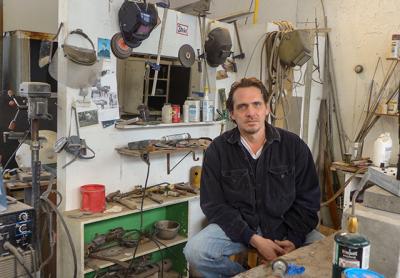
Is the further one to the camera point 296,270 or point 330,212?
point 330,212

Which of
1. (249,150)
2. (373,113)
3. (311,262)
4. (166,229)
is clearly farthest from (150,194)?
(373,113)

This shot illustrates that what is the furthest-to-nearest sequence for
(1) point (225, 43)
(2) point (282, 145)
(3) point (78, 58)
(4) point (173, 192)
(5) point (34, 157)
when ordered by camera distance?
(1) point (225, 43)
(4) point (173, 192)
(3) point (78, 58)
(2) point (282, 145)
(5) point (34, 157)

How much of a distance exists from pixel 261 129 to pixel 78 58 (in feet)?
3.56

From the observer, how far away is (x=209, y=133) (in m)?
3.20

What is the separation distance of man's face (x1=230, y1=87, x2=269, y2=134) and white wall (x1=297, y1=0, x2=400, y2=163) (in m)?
1.95

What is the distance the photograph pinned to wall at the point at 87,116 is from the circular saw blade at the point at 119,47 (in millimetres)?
385

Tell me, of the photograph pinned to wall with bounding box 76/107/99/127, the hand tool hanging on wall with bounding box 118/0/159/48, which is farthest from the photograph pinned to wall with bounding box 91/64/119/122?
the hand tool hanging on wall with bounding box 118/0/159/48

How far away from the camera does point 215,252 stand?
6.29 feet

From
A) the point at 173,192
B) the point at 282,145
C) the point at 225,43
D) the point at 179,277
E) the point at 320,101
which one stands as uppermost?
the point at 225,43

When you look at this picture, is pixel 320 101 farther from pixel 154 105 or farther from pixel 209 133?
pixel 154 105

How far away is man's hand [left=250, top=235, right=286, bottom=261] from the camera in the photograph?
183cm

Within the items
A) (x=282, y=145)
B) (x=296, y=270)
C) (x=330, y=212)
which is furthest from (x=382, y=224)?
(x=330, y=212)

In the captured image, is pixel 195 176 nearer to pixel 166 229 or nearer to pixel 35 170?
pixel 166 229

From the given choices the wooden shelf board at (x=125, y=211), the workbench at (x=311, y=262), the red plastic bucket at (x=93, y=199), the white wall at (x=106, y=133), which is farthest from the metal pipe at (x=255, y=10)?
the workbench at (x=311, y=262)
